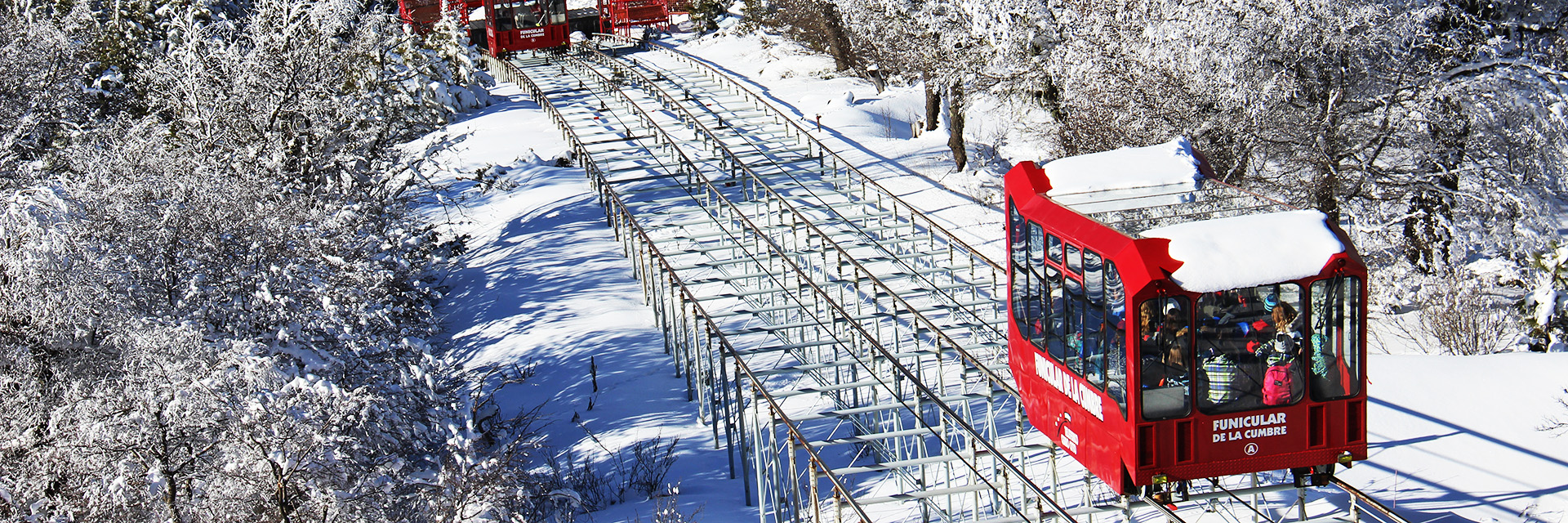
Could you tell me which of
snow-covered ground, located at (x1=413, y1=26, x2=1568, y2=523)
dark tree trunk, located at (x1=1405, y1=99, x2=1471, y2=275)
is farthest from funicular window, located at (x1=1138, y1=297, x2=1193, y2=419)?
dark tree trunk, located at (x1=1405, y1=99, x2=1471, y2=275)

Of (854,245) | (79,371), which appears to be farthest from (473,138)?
(79,371)

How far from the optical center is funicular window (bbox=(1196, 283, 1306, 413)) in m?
10.2

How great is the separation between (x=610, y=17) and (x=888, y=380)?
41.9 meters

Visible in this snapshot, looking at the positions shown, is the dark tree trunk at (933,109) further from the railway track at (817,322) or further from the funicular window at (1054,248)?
the funicular window at (1054,248)

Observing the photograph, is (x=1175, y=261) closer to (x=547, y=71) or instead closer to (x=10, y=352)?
(x=10, y=352)

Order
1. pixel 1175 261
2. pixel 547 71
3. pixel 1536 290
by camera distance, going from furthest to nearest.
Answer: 1. pixel 547 71
2. pixel 1536 290
3. pixel 1175 261

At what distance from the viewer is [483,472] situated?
12852mm

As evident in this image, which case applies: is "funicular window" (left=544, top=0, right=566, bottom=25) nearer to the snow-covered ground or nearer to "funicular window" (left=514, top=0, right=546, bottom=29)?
"funicular window" (left=514, top=0, right=546, bottom=29)

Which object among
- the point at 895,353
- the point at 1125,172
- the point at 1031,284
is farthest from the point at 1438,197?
the point at 1031,284

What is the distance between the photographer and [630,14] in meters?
57.4

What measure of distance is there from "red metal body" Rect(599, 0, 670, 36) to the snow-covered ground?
15673 millimetres

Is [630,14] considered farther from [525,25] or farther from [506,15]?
[506,15]

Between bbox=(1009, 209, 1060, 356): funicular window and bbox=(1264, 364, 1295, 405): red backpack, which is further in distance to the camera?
bbox=(1009, 209, 1060, 356): funicular window

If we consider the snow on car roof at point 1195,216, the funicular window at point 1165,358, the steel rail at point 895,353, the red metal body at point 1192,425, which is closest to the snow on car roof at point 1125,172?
the snow on car roof at point 1195,216
